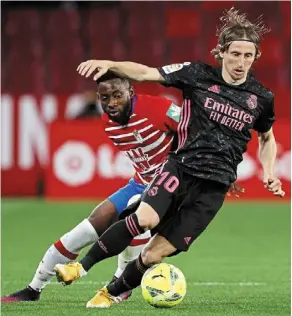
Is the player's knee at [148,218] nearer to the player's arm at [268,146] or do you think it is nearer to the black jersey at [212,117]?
the black jersey at [212,117]

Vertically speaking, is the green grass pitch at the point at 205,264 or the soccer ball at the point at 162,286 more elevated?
the soccer ball at the point at 162,286

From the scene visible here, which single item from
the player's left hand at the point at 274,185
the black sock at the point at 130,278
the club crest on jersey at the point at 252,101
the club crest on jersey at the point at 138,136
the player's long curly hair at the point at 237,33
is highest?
the player's long curly hair at the point at 237,33

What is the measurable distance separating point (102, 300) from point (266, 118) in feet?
5.43

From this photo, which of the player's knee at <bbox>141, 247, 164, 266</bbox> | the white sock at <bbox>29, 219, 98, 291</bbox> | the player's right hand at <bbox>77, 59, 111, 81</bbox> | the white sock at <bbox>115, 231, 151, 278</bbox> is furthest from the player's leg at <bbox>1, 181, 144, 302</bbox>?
the player's right hand at <bbox>77, 59, 111, 81</bbox>

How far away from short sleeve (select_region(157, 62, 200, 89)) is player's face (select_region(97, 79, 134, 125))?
0.48 metres

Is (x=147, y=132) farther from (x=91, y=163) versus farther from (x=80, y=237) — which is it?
(x=91, y=163)

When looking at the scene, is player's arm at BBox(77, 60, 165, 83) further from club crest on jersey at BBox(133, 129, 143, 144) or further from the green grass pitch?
the green grass pitch

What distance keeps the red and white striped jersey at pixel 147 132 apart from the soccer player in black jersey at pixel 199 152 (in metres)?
0.44

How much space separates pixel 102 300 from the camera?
670 cm

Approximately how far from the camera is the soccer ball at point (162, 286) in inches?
251

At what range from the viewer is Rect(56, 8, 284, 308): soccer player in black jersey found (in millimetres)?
6484

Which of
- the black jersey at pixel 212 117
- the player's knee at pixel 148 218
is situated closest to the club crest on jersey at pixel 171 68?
the black jersey at pixel 212 117

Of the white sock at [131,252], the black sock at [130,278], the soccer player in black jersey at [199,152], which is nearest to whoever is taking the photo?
the soccer player in black jersey at [199,152]

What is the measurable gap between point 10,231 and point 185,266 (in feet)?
12.1
